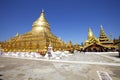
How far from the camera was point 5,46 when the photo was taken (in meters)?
36.9

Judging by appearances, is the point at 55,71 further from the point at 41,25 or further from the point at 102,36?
the point at 102,36

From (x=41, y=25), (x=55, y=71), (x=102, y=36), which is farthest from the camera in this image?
(x=102, y=36)

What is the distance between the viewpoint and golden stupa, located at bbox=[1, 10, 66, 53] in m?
31.2

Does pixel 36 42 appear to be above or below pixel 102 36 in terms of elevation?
below

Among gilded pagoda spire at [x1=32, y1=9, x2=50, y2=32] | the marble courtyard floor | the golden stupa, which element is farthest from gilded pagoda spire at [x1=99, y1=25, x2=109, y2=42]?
the marble courtyard floor

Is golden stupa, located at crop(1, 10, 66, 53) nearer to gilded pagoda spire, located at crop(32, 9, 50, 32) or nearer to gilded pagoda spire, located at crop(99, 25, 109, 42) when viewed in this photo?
gilded pagoda spire, located at crop(32, 9, 50, 32)

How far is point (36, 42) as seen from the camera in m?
33.2

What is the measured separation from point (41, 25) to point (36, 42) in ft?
35.9

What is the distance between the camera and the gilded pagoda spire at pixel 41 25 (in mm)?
41938

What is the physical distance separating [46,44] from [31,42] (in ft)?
20.6

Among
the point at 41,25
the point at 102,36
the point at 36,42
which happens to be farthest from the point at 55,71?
the point at 102,36

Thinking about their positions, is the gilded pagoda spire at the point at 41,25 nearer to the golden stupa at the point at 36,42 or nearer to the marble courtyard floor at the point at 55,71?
the golden stupa at the point at 36,42

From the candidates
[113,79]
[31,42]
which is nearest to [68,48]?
[31,42]

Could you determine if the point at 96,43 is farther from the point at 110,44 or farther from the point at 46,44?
the point at 46,44
